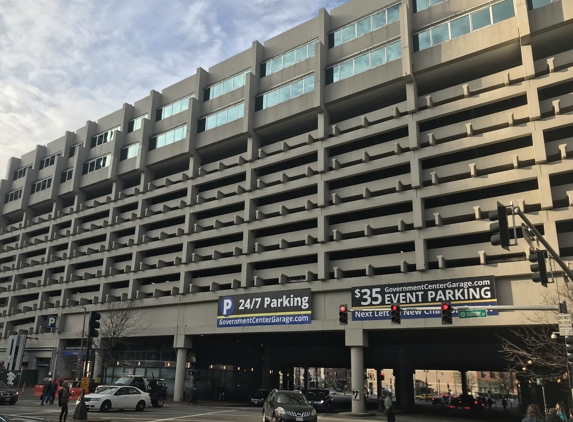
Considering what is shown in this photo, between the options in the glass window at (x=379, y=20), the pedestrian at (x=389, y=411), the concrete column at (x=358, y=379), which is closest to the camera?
the pedestrian at (x=389, y=411)

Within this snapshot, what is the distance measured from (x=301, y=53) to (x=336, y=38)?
12.8 ft

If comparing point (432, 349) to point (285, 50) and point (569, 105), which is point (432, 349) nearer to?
point (569, 105)

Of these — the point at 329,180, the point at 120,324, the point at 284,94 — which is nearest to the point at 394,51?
the point at 284,94

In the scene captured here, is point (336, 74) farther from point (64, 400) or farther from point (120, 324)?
point (64, 400)

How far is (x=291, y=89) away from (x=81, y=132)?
36.5 m

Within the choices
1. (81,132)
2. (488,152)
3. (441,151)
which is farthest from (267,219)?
(81,132)

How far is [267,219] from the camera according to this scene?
4556 cm

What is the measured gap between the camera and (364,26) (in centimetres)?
4453

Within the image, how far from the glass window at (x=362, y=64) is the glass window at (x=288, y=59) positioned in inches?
300

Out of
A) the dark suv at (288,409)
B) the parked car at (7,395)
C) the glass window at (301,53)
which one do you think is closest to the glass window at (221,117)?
the glass window at (301,53)

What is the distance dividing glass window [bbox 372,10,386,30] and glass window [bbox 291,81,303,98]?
861 centimetres

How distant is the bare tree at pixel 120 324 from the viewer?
5031 centimetres

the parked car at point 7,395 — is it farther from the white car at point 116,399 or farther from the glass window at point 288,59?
the glass window at point 288,59

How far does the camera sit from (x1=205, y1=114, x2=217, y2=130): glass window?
5254 cm
